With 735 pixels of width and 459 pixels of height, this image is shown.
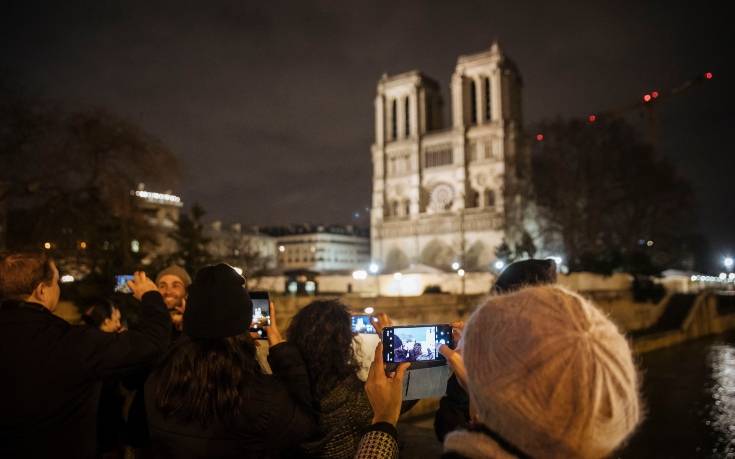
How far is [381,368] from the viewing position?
198 cm

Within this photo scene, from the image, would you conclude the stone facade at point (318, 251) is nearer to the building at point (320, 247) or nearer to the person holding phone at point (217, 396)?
the building at point (320, 247)

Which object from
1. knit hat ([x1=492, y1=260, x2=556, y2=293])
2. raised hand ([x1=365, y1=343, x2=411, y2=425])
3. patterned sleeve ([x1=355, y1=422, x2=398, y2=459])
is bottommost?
patterned sleeve ([x1=355, y1=422, x2=398, y2=459])

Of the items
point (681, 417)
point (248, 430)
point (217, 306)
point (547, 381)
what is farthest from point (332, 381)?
point (681, 417)

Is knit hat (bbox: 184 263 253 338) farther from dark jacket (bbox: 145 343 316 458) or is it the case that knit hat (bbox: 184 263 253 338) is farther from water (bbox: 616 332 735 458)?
water (bbox: 616 332 735 458)

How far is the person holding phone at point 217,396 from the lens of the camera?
208cm

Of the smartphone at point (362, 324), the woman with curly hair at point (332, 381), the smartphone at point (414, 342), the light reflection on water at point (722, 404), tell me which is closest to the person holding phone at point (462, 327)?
the smartphone at point (414, 342)

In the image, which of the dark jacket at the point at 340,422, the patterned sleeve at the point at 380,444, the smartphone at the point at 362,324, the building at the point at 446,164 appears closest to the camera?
the patterned sleeve at the point at 380,444

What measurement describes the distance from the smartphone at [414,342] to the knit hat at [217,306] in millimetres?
707

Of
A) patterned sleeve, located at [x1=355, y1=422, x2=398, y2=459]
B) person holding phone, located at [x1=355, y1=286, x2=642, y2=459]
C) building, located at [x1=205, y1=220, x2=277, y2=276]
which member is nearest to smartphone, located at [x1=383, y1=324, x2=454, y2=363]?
patterned sleeve, located at [x1=355, y1=422, x2=398, y2=459]

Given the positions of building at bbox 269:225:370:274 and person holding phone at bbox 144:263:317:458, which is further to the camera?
building at bbox 269:225:370:274

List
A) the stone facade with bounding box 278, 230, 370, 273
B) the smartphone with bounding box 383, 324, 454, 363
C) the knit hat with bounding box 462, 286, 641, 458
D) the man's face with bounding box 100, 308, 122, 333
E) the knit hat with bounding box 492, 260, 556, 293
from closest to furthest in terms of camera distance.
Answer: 1. the knit hat with bounding box 462, 286, 641, 458
2. the smartphone with bounding box 383, 324, 454, 363
3. the knit hat with bounding box 492, 260, 556, 293
4. the man's face with bounding box 100, 308, 122, 333
5. the stone facade with bounding box 278, 230, 370, 273

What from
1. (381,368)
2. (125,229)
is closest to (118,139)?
(125,229)

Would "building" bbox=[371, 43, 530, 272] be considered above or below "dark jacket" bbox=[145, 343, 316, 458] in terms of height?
above

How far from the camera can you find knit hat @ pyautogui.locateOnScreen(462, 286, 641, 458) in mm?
1248
